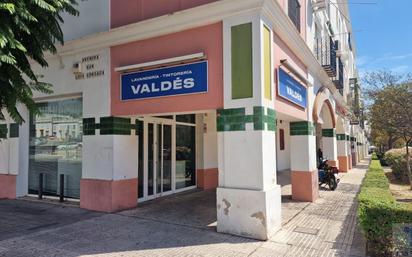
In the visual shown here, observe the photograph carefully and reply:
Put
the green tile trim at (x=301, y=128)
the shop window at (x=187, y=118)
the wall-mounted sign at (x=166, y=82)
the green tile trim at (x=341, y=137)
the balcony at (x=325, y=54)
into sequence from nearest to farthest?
1. the wall-mounted sign at (x=166, y=82)
2. the green tile trim at (x=301, y=128)
3. the shop window at (x=187, y=118)
4. the balcony at (x=325, y=54)
5. the green tile trim at (x=341, y=137)

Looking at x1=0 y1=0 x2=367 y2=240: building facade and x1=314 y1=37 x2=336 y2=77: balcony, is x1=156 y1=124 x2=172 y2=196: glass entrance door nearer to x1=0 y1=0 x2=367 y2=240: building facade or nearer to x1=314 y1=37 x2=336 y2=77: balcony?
x1=0 y1=0 x2=367 y2=240: building facade

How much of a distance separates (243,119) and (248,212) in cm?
175

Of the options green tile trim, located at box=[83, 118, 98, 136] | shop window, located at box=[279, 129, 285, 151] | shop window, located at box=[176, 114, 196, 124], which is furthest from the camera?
shop window, located at box=[279, 129, 285, 151]

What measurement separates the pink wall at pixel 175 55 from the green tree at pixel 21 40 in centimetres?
233

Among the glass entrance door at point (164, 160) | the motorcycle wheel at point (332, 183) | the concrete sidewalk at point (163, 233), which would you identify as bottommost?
the concrete sidewalk at point (163, 233)

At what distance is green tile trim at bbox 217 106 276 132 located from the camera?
20.7ft

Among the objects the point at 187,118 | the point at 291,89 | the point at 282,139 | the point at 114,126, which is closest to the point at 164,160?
the point at 187,118

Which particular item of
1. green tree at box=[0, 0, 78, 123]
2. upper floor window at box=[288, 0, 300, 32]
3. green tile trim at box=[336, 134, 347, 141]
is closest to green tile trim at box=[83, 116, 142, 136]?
green tree at box=[0, 0, 78, 123]

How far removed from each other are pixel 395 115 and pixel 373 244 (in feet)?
23.8

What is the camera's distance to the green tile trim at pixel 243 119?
6312 mm

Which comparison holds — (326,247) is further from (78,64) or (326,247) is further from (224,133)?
(78,64)

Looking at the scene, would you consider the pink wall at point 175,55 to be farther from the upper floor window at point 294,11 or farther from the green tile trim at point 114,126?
the upper floor window at point 294,11

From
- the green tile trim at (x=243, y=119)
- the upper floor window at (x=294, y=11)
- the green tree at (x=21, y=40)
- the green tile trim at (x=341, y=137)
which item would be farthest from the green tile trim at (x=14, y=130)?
the green tile trim at (x=341, y=137)

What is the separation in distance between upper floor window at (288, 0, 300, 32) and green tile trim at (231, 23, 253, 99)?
295cm
